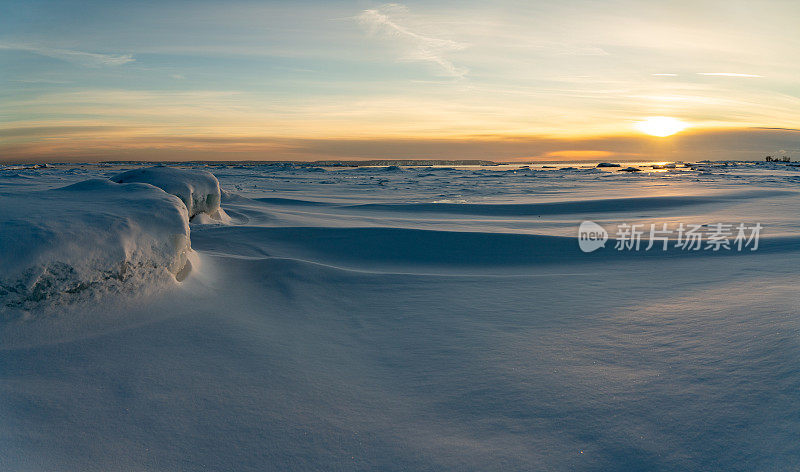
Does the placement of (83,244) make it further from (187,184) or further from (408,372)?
(187,184)

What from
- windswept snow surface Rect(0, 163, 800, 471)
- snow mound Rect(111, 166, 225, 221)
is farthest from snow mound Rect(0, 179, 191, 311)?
snow mound Rect(111, 166, 225, 221)

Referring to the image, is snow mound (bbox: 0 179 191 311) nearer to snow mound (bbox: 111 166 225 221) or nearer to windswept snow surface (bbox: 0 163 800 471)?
windswept snow surface (bbox: 0 163 800 471)

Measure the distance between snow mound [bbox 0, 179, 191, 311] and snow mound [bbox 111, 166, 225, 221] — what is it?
212 cm

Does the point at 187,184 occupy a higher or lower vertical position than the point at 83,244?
higher

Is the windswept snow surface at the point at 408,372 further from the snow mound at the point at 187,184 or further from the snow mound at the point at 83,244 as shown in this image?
the snow mound at the point at 187,184

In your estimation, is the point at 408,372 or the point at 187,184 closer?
the point at 408,372

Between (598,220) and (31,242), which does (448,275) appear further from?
(598,220)

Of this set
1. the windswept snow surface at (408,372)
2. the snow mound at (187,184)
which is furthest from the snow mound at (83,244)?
the snow mound at (187,184)

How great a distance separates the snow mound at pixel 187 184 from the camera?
5.76 meters

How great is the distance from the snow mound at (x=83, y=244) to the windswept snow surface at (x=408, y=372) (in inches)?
3.7

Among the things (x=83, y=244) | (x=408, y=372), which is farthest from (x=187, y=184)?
(x=408, y=372)

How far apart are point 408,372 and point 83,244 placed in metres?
2.02

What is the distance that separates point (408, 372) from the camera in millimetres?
2363

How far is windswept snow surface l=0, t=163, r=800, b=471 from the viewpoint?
1724mm
